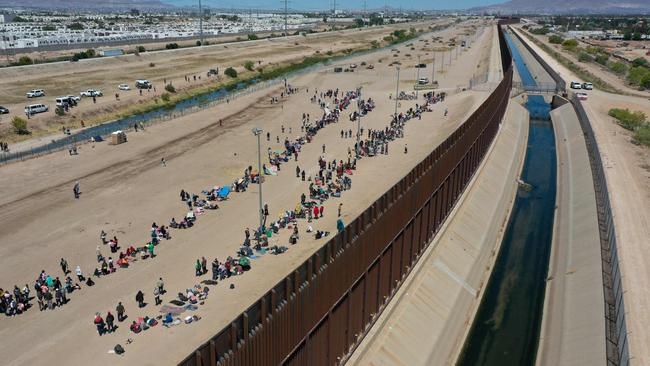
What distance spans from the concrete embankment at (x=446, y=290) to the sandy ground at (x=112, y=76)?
5002 cm

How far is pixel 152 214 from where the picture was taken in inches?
1409

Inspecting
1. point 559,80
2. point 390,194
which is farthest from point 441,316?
point 559,80

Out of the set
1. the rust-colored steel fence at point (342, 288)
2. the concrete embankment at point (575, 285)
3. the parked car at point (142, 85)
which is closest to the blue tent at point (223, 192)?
the rust-colored steel fence at point (342, 288)

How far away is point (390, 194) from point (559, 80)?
7940 cm

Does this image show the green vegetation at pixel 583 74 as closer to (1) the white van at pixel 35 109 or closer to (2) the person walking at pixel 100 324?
(1) the white van at pixel 35 109

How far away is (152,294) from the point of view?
2536 centimetres

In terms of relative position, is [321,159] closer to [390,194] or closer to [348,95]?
[390,194]

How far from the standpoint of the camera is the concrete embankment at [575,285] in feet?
74.9

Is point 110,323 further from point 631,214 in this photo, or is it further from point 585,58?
point 585,58

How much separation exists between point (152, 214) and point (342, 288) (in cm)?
2110

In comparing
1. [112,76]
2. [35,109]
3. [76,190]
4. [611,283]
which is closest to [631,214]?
[611,283]

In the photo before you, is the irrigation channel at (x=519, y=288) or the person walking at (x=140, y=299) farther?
the irrigation channel at (x=519, y=288)

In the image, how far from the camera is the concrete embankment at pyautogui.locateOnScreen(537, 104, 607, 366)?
22828mm

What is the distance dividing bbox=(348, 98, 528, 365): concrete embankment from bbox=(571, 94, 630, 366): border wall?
263 inches
